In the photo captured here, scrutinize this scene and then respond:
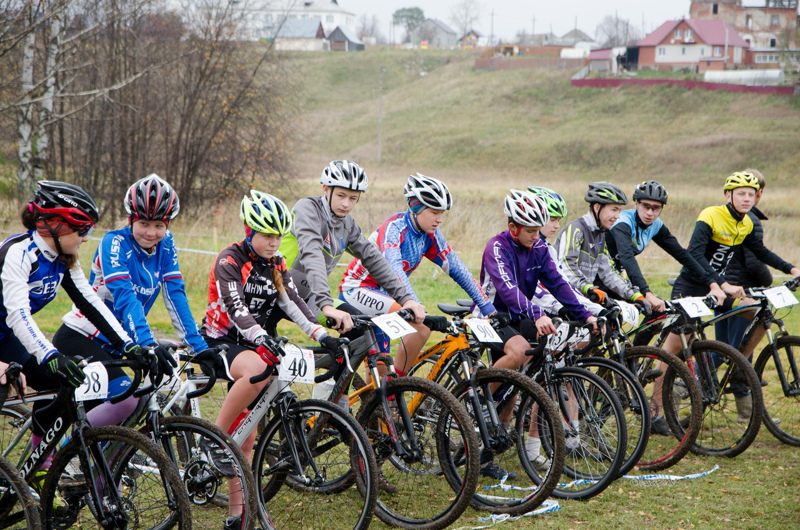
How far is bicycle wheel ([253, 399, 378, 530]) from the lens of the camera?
3889 mm

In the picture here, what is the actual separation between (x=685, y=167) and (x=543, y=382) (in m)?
44.2

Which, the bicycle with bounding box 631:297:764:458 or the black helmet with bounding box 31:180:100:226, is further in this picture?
the bicycle with bounding box 631:297:764:458

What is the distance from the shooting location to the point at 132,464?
361 cm

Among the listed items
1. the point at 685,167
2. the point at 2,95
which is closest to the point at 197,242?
the point at 2,95

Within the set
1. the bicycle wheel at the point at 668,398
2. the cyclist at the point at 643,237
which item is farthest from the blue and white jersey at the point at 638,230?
the bicycle wheel at the point at 668,398

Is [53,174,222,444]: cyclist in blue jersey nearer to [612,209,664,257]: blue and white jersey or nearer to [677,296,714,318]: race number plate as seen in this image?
[677,296,714,318]: race number plate

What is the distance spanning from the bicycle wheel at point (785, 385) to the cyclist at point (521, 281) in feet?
6.20

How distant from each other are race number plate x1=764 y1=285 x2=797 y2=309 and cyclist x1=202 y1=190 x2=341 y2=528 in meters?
3.85

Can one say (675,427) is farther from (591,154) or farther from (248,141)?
(591,154)

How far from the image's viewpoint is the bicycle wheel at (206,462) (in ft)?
11.7

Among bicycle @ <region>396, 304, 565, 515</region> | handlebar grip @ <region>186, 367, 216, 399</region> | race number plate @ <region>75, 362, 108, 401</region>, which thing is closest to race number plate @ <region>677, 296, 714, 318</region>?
bicycle @ <region>396, 304, 565, 515</region>

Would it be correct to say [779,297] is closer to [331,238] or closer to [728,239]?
[728,239]

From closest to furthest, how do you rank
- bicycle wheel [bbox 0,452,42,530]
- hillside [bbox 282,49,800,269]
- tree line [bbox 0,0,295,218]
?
bicycle wheel [bbox 0,452,42,530] < tree line [bbox 0,0,295,218] < hillside [bbox 282,49,800,269]

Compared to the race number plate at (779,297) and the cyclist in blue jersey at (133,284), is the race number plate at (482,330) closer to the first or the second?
the cyclist in blue jersey at (133,284)
